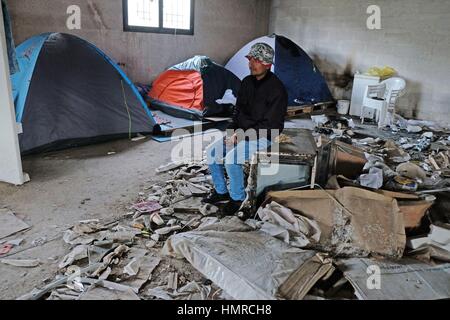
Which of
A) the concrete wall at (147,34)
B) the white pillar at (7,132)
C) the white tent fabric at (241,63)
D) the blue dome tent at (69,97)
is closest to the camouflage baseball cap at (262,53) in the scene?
the white pillar at (7,132)

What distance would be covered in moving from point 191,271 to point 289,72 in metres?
4.90

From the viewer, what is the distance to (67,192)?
299 centimetres

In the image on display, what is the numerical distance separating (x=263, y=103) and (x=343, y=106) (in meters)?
4.14

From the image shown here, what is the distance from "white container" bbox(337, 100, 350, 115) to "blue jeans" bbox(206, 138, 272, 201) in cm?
419

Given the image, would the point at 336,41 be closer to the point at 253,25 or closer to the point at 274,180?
the point at 253,25

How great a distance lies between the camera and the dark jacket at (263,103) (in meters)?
2.69

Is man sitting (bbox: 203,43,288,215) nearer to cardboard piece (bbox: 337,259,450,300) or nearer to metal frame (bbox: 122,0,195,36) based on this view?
cardboard piece (bbox: 337,259,450,300)

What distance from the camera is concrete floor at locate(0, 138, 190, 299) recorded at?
207 cm

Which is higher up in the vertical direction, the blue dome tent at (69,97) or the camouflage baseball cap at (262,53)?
the camouflage baseball cap at (262,53)

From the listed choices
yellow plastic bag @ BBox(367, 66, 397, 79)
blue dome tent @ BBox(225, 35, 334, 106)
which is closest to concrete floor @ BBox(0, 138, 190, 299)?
blue dome tent @ BBox(225, 35, 334, 106)

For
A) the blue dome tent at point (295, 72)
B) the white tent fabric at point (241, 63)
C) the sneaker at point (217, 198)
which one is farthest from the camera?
the white tent fabric at point (241, 63)

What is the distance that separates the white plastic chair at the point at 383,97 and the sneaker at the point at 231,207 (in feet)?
12.2

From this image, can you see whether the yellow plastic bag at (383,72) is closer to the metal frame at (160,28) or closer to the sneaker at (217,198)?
the metal frame at (160,28)

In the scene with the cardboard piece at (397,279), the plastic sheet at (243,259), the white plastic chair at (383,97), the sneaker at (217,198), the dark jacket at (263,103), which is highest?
the dark jacket at (263,103)
